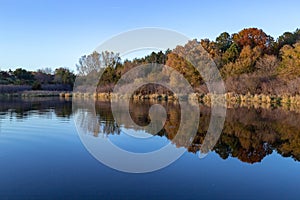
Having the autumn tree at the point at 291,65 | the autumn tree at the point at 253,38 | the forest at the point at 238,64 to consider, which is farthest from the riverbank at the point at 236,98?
the autumn tree at the point at 253,38

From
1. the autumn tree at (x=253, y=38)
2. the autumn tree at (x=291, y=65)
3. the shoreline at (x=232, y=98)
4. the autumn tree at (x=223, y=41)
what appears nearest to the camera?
the shoreline at (x=232, y=98)

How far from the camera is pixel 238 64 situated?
3045 cm

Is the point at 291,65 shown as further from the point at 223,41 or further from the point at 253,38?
the point at 223,41

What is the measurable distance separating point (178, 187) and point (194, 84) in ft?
94.0

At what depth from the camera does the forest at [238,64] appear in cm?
2725

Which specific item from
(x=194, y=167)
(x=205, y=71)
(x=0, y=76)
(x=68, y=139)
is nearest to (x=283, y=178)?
(x=194, y=167)

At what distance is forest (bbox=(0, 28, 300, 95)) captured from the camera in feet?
89.4

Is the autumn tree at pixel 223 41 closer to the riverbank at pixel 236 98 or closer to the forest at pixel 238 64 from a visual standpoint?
the forest at pixel 238 64

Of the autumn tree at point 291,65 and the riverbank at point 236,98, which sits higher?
the autumn tree at point 291,65

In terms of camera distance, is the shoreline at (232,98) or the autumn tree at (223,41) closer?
the shoreline at (232,98)

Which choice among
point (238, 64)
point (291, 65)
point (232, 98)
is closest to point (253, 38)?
point (238, 64)

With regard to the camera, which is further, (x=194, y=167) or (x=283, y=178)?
(x=194, y=167)

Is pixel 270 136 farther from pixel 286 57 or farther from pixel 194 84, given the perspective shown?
pixel 194 84

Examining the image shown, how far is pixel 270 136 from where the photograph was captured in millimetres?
9742
